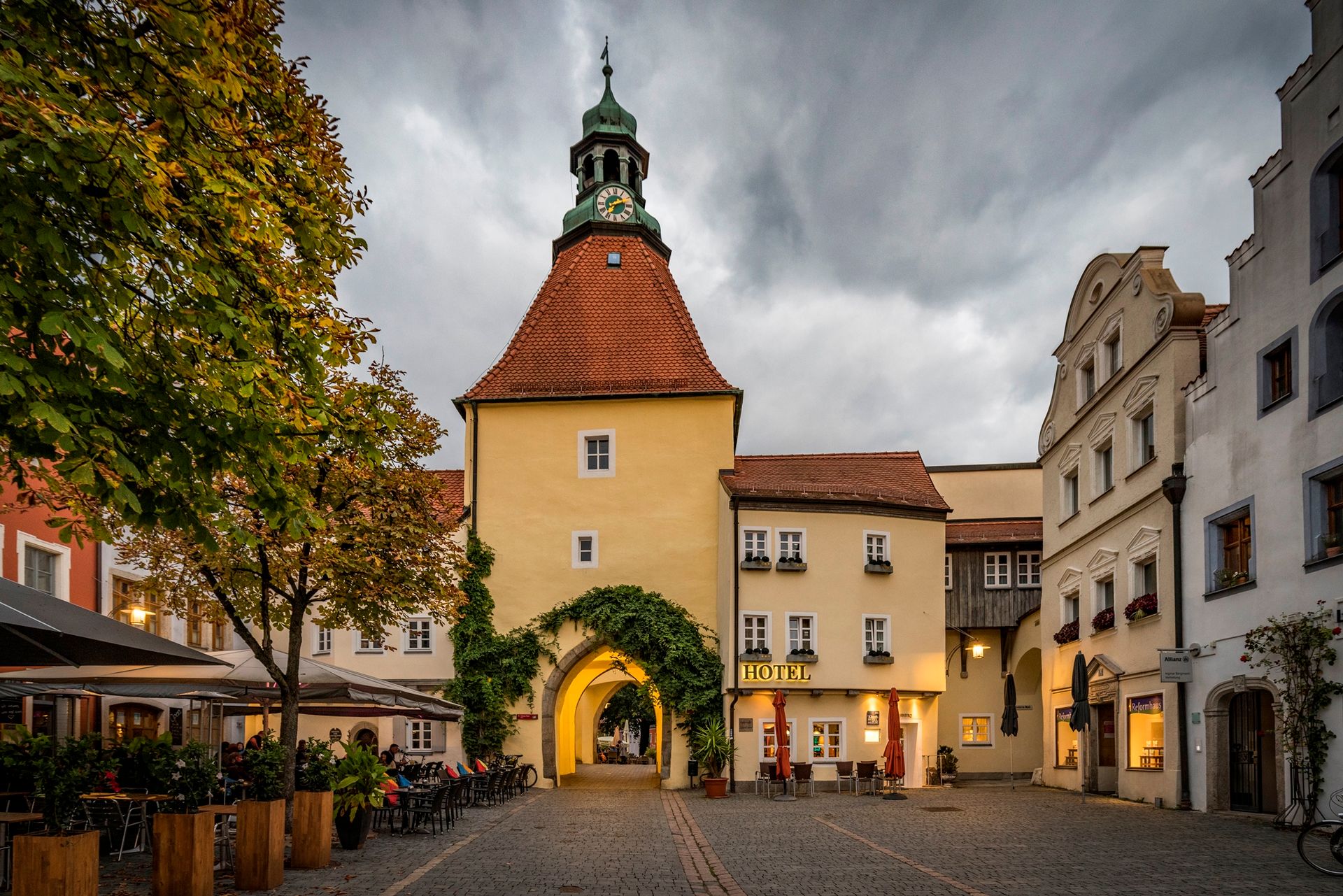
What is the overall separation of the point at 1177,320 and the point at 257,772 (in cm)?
1844

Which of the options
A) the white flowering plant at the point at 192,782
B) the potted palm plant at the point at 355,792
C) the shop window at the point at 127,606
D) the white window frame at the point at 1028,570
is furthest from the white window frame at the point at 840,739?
the white flowering plant at the point at 192,782

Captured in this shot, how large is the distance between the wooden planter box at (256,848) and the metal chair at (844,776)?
776 inches

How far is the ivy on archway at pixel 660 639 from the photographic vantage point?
30625 mm

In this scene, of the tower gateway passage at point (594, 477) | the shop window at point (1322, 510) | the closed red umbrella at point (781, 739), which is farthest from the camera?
the tower gateway passage at point (594, 477)

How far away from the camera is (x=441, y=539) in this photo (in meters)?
18.0

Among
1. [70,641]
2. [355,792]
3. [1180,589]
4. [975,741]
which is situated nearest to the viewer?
[70,641]

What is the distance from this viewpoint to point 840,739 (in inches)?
1203

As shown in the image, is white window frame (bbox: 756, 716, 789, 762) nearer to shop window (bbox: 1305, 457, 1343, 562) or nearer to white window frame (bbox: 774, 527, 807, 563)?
white window frame (bbox: 774, 527, 807, 563)

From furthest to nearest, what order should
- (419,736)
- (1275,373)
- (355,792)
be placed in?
(419,736)
(1275,373)
(355,792)

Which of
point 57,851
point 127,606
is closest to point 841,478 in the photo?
point 127,606

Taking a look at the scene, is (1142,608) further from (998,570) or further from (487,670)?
(487,670)

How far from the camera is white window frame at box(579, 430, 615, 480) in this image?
32.8 meters

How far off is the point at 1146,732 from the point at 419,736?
1942cm

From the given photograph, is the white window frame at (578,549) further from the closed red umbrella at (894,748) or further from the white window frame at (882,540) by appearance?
the closed red umbrella at (894,748)
